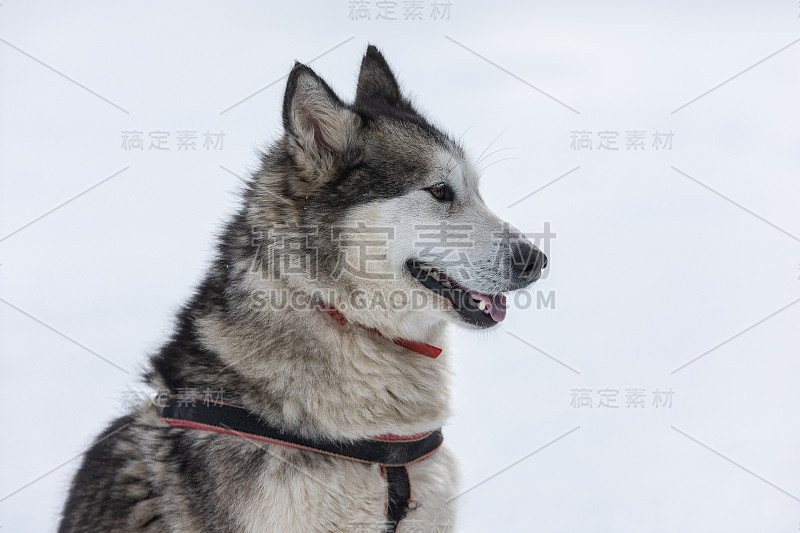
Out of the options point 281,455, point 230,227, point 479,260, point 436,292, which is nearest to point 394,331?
point 436,292

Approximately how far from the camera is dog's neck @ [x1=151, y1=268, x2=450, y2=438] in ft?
8.60

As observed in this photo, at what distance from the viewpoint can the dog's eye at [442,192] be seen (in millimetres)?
2967

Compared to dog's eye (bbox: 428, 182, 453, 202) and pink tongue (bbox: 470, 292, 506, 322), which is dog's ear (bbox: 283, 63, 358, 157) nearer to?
dog's eye (bbox: 428, 182, 453, 202)

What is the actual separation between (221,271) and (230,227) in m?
0.22

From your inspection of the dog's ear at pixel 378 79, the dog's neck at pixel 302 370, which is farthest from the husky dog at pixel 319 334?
the dog's ear at pixel 378 79

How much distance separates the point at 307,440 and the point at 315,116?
1.35 meters

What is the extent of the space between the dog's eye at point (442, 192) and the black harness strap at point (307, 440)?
1.07 meters

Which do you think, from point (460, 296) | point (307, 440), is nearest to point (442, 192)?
point (460, 296)

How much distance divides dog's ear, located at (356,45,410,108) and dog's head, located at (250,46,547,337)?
578 millimetres

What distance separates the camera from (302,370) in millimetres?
2662

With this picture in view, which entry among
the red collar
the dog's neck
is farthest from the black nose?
the dog's neck

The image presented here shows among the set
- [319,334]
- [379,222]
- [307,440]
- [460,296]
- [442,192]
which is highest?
[442,192]

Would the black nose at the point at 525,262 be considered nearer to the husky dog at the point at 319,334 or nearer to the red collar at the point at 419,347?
the husky dog at the point at 319,334

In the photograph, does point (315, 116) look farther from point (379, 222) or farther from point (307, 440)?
point (307, 440)
